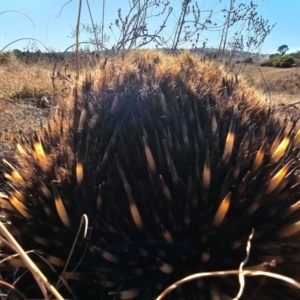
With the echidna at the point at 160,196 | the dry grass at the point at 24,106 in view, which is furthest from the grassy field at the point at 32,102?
the echidna at the point at 160,196

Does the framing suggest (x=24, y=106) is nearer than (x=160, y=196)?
No

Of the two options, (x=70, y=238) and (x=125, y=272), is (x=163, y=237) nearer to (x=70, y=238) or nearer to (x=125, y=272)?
(x=125, y=272)

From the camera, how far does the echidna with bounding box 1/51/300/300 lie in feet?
5.20

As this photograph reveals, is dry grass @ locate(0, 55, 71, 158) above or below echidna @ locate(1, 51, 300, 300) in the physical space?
below

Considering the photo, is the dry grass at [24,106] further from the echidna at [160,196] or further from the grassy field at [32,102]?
the echidna at [160,196]

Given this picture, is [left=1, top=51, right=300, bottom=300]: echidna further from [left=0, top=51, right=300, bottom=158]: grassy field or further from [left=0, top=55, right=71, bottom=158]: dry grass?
[left=0, top=55, right=71, bottom=158]: dry grass

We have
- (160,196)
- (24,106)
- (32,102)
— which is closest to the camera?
(160,196)

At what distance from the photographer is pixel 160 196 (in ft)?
5.32

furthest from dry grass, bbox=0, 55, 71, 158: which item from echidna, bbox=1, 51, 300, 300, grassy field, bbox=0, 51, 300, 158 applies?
echidna, bbox=1, 51, 300, 300

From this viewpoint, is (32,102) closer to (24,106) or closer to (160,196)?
(24,106)

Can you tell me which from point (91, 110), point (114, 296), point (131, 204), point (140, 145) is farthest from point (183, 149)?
point (114, 296)

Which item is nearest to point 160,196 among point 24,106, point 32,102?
point 24,106

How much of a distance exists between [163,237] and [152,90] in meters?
0.58

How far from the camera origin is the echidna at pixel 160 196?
1585 millimetres
